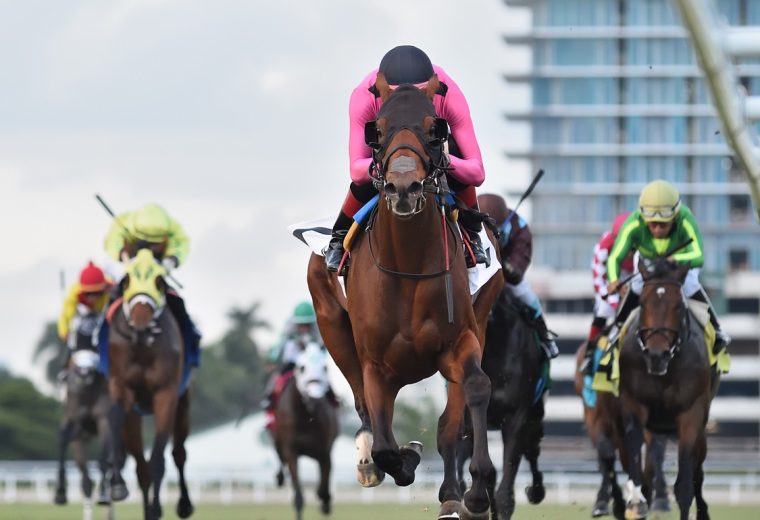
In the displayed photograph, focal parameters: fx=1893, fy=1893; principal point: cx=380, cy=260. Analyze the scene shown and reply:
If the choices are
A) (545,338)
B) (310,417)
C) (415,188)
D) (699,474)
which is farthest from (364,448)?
(310,417)

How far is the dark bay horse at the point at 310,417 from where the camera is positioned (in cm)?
2180

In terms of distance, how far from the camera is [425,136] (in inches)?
368

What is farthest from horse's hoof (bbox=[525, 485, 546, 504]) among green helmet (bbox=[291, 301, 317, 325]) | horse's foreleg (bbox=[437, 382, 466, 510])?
green helmet (bbox=[291, 301, 317, 325])

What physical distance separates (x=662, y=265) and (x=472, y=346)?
506cm

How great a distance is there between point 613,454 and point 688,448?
12.5 ft

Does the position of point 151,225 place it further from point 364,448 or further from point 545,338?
point 364,448

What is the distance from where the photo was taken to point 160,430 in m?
16.2

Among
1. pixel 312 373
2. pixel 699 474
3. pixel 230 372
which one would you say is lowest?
pixel 699 474

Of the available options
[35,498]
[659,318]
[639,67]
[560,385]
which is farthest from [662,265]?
[639,67]

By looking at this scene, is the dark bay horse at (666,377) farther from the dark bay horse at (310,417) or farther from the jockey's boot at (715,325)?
the dark bay horse at (310,417)

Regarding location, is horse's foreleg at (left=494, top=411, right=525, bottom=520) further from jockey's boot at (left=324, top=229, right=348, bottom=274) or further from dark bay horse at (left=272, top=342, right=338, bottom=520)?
dark bay horse at (left=272, top=342, right=338, bottom=520)

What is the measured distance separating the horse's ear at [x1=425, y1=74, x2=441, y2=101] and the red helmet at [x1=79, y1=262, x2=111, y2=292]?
1116 cm

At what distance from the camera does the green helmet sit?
75.1 ft

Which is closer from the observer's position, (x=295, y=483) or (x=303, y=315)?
(x=295, y=483)
